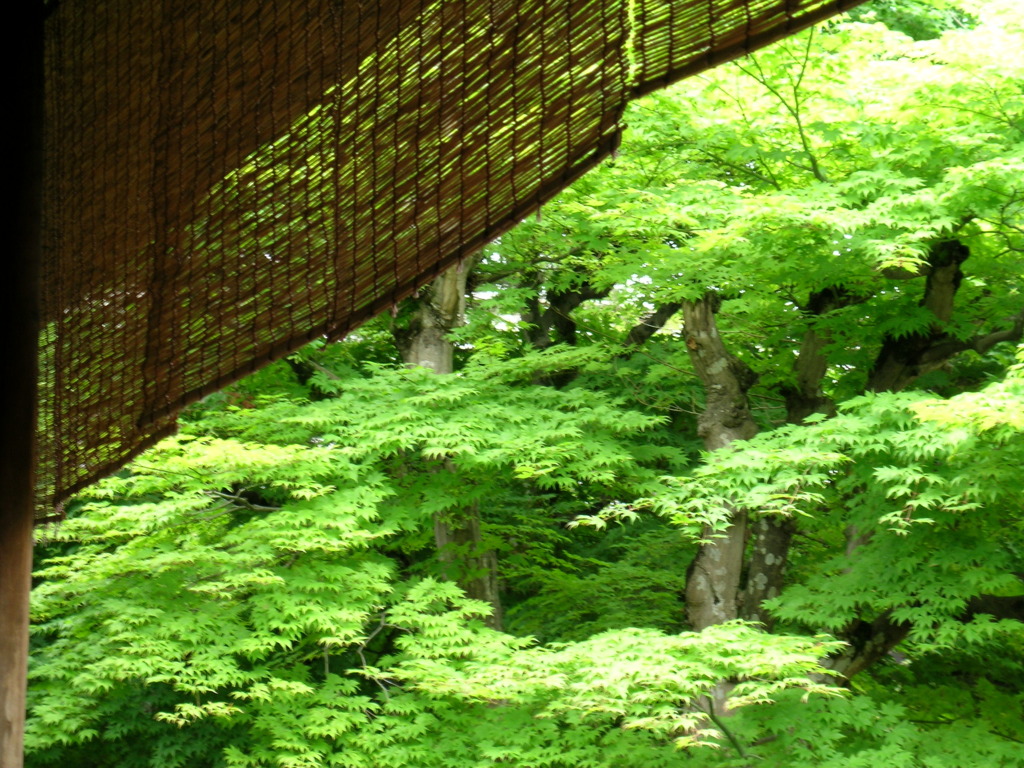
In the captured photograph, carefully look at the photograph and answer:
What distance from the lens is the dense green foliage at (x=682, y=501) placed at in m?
4.05

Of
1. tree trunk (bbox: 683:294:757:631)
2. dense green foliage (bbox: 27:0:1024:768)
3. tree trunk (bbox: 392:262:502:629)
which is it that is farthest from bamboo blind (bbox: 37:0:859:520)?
tree trunk (bbox: 683:294:757:631)

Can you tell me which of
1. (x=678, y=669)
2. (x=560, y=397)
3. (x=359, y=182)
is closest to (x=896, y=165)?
(x=560, y=397)

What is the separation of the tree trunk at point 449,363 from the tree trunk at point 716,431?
3.98 ft

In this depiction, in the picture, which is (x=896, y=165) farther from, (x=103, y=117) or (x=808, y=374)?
(x=103, y=117)

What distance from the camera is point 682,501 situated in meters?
4.89

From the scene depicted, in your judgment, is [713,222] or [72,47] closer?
[72,47]

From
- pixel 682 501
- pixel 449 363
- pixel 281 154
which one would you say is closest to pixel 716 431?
pixel 682 501

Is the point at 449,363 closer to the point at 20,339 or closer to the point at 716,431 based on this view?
the point at 716,431

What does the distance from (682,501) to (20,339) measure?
169 inches

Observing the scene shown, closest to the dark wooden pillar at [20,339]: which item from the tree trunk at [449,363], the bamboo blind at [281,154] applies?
the bamboo blind at [281,154]

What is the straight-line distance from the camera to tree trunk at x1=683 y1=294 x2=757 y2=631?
5.46 meters

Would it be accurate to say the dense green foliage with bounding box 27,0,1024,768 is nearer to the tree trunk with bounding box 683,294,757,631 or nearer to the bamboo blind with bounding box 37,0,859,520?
the tree trunk with bounding box 683,294,757,631

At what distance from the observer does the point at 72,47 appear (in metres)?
0.93

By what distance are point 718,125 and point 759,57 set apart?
0.39 metres
